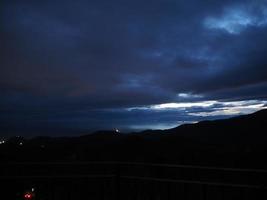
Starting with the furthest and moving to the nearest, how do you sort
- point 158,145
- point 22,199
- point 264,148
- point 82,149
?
point 158,145, point 82,149, point 264,148, point 22,199

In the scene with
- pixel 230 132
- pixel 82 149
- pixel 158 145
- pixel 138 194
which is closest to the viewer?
pixel 138 194

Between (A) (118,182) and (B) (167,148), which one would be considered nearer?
(A) (118,182)

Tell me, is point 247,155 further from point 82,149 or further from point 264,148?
point 82,149

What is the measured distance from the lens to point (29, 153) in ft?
169

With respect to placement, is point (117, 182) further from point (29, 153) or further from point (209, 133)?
point (209, 133)

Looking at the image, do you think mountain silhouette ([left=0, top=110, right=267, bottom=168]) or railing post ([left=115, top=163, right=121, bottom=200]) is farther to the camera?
mountain silhouette ([left=0, top=110, right=267, bottom=168])

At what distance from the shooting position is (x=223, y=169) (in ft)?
19.6

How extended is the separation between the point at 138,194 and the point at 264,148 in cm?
6240

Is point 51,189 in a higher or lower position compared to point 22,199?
higher

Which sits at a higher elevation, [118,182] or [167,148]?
[118,182]

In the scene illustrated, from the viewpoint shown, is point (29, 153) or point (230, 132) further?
point (230, 132)

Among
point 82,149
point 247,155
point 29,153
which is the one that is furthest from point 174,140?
point 29,153

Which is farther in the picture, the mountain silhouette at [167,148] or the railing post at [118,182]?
the mountain silhouette at [167,148]

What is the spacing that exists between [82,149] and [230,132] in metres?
82.1
